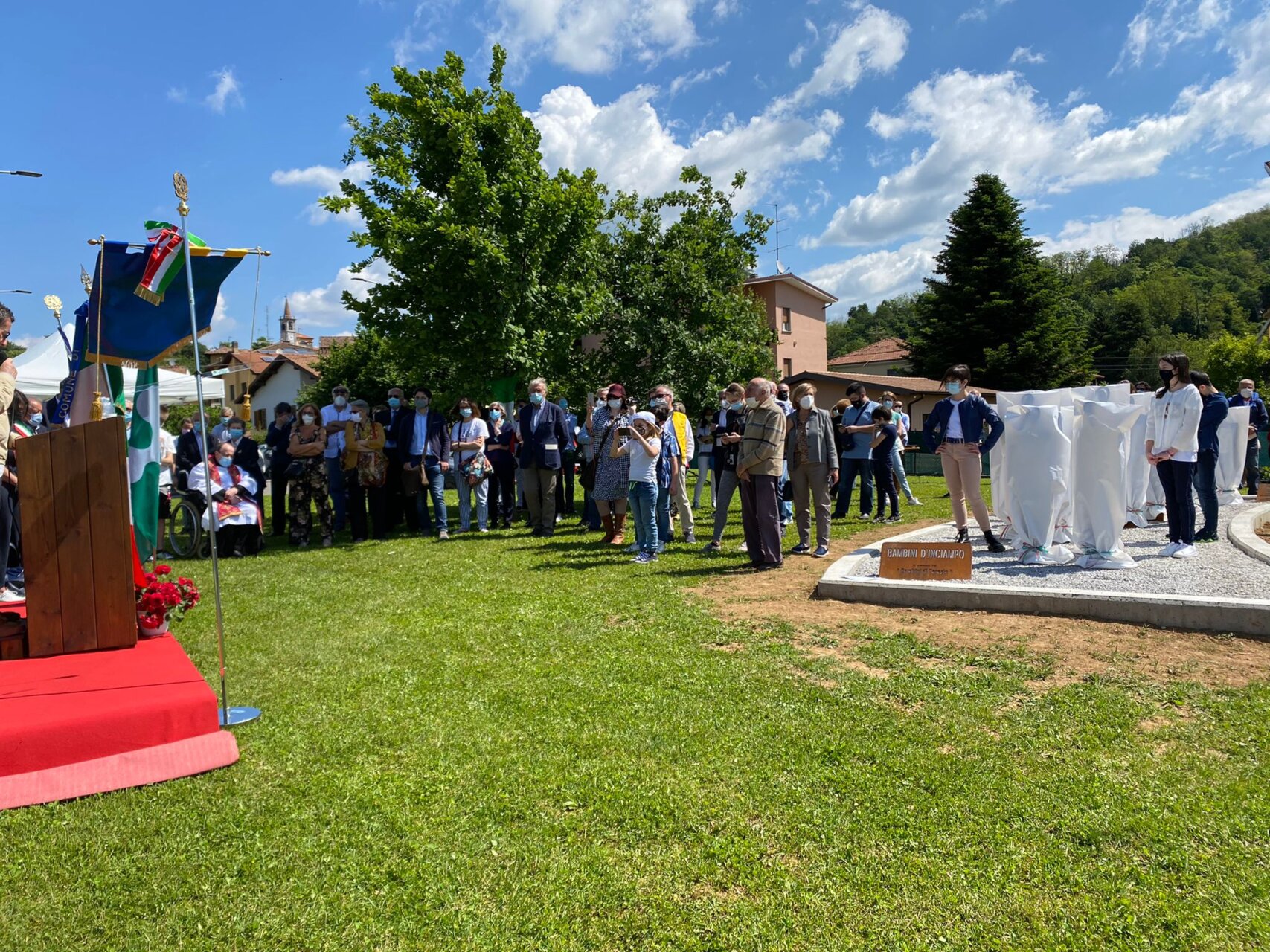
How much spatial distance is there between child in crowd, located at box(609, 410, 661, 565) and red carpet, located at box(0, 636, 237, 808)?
542cm

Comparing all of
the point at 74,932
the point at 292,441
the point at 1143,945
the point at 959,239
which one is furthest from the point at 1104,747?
the point at 959,239

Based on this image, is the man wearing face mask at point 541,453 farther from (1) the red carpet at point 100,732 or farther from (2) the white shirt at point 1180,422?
(2) the white shirt at point 1180,422

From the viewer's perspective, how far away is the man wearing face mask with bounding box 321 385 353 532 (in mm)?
11578

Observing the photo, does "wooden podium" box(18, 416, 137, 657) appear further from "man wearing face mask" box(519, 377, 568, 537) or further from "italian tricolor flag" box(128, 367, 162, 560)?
"man wearing face mask" box(519, 377, 568, 537)

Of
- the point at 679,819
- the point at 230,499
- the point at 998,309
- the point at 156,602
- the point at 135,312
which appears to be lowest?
the point at 679,819

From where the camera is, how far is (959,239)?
44.9 m

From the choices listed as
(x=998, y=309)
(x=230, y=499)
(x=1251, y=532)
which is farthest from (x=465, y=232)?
(x=998, y=309)

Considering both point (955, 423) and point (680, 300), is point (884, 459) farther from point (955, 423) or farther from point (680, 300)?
point (680, 300)

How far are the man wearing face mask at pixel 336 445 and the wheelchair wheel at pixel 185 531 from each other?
1712mm

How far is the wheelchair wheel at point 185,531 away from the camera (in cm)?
1078

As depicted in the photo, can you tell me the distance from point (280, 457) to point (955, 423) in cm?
969

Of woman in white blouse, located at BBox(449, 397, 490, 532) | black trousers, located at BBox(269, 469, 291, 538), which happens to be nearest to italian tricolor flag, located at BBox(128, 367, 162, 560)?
woman in white blouse, located at BBox(449, 397, 490, 532)

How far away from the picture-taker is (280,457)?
1250 cm

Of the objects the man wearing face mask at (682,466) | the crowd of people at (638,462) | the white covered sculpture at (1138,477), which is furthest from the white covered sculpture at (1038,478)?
the man wearing face mask at (682,466)
